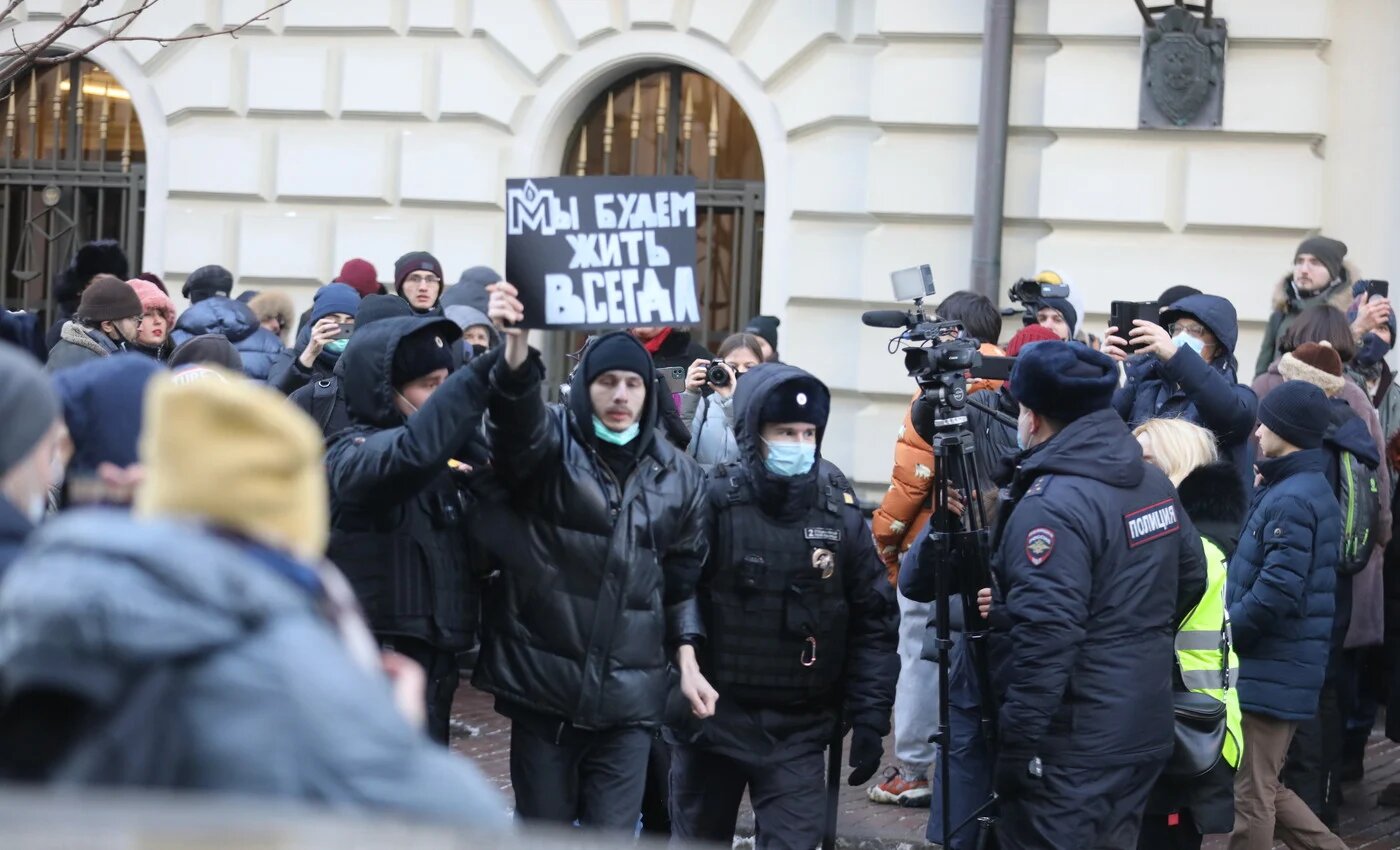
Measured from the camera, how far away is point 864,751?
5781 millimetres

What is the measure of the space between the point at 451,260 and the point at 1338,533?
20.8ft

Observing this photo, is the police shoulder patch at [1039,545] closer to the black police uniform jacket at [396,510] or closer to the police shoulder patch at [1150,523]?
the police shoulder patch at [1150,523]

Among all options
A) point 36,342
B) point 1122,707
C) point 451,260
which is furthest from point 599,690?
point 451,260

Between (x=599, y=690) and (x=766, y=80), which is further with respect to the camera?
(x=766, y=80)

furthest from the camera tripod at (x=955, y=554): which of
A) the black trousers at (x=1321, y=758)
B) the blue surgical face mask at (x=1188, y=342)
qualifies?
the black trousers at (x=1321, y=758)

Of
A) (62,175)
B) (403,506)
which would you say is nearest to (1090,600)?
(403,506)

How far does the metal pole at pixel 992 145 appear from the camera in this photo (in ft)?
34.7

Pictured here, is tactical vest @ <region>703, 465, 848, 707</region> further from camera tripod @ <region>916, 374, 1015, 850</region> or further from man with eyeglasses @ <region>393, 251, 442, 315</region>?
man with eyeglasses @ <region>393, 251, 442, 315</region>

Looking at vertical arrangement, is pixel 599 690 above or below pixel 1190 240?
below

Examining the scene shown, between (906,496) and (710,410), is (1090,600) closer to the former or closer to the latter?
(906,496)

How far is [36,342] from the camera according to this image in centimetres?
833

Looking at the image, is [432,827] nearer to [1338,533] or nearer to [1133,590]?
[1133,590]

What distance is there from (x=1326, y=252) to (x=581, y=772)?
5.08 m

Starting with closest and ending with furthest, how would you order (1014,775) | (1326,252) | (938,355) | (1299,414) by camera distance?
(1014,775), (938,355), (1299,414), (1326,252)
